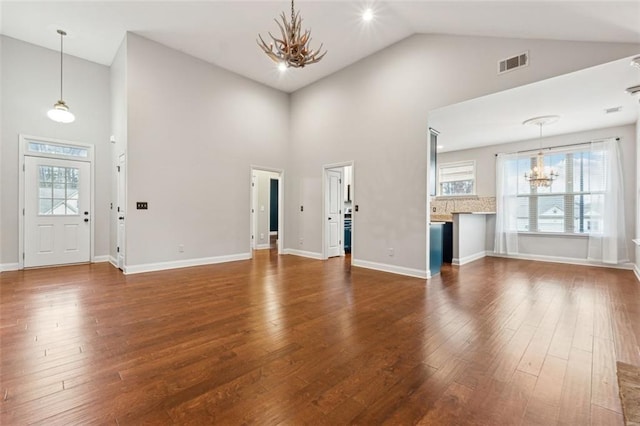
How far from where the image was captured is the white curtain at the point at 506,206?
276 inches

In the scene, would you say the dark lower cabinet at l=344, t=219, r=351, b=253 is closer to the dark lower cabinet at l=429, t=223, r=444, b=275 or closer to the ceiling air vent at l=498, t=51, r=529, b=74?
the dark lower cabinet at l=429, t=223, r=444, b=275

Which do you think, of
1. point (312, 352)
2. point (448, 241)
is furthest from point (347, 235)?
point (312, 352)

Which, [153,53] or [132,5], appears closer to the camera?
[132,5]

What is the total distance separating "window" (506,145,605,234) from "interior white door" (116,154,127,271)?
8755 mm

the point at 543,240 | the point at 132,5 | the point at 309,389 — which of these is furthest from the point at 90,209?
the point at 543,240

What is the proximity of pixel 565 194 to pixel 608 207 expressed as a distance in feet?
2.71

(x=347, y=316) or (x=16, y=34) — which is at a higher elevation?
(x=16, y=34)

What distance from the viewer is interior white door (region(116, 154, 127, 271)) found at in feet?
16.1

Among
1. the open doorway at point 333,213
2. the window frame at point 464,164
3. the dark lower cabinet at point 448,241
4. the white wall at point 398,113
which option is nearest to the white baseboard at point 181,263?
the white wall at point 398,113

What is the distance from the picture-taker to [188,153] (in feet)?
17.9

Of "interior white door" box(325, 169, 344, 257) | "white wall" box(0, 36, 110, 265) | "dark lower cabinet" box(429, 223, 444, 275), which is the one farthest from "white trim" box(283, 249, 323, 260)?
"white wall" box(0, 36, 110, 265)

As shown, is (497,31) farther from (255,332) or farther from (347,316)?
(255,332)

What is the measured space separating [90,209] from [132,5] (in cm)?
397

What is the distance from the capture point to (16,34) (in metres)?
4.80
